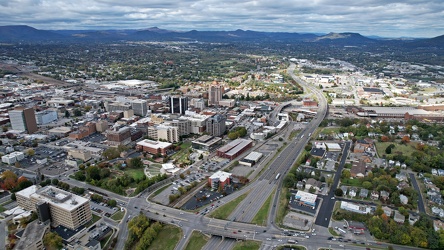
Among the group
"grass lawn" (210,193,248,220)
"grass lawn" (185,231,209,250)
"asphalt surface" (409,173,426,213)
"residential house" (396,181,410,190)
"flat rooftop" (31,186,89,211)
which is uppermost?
"flat rooftop" (31,186,89,211)

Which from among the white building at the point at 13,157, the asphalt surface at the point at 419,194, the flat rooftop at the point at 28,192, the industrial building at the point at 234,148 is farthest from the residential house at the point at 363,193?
the white building at the point at 13,157

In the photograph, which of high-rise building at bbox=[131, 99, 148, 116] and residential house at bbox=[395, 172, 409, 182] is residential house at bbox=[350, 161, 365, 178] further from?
high-rise building at bbox=[131, 99, 148, 116]

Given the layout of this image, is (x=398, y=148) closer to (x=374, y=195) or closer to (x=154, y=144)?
(x=374, y=195)

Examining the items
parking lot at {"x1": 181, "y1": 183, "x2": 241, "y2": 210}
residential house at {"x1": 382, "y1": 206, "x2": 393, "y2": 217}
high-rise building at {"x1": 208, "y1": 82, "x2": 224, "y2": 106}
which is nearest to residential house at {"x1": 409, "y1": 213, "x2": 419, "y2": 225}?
residential house at {"x1": 382, "y1": 206, "x2": 393, "y2": 217}

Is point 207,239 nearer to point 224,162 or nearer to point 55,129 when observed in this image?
point 224,162

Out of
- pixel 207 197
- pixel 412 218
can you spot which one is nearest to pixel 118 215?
pixel 207 197

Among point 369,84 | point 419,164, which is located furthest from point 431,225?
point 369,84

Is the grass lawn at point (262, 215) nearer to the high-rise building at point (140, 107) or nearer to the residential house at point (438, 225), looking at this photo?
the residential house at point (438, 225)
